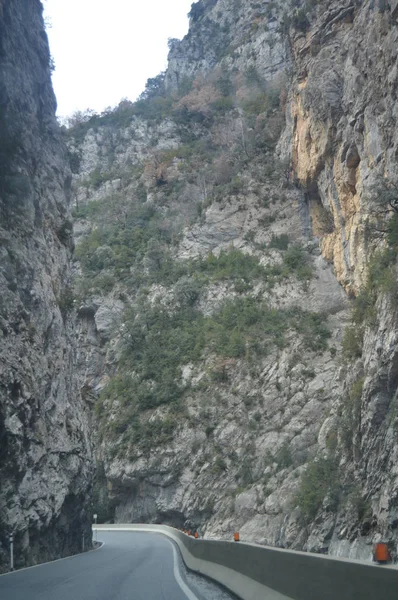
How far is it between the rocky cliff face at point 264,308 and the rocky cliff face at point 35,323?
10855mm

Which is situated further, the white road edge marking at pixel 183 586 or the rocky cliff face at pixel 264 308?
the rocky cliff face at pixel 264 308

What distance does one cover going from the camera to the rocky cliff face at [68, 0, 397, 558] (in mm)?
27312

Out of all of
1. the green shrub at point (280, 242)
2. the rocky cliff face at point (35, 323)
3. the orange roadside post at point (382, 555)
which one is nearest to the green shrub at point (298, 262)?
the green shrub at point (280, 242)

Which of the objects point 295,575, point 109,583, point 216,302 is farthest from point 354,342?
point 295,575

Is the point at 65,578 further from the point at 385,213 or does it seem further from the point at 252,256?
the point at 252,256

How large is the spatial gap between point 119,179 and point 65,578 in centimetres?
6542

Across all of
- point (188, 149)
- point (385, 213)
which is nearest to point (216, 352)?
point (385, 213)

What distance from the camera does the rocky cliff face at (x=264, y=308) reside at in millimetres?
27312

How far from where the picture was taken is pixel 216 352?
45.8 m

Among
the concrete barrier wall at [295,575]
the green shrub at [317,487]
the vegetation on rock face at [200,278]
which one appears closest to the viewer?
the concrete barrier wall at [295,575]

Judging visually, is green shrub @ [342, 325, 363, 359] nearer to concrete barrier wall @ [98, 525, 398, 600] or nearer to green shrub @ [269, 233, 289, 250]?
concrete barrier wall @ [98, 525, 398, 600]

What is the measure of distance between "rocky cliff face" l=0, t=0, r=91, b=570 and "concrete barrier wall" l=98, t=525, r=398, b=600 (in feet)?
25.8

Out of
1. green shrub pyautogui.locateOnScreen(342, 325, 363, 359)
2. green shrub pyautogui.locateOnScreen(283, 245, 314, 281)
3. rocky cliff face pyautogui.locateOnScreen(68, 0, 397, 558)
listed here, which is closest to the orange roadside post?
rocky cliff face pyautogui.locateOnScreen(68, 0, 397, 558)

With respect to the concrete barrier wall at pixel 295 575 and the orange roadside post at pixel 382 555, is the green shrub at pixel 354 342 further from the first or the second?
the orange roadside post at pixel 382 555
